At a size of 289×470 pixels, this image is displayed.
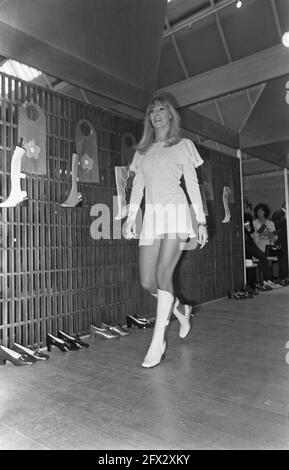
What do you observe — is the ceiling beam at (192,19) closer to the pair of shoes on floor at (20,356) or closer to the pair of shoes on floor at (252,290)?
the pair of shoes on floor at (252,290)

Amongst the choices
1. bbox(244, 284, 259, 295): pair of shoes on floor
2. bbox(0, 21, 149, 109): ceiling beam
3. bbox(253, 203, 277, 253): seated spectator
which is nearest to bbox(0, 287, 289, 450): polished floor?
bbox(0, 21, 149, 109): ceiling beam

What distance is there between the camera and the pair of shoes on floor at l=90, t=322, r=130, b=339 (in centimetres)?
283

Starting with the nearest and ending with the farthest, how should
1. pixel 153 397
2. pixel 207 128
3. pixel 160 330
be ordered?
pixel 153 397 < pixel 160 330 < pixel 207 128

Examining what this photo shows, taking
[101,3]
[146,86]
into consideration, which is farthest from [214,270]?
[101,3]

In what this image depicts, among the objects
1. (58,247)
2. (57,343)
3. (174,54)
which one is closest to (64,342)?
(57,343)

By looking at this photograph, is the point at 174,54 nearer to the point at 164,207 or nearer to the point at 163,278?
the point at 164,207

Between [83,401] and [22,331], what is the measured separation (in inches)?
41.5

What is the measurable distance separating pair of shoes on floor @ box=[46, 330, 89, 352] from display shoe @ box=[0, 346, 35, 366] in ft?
0.90

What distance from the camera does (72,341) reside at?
259 centimetres

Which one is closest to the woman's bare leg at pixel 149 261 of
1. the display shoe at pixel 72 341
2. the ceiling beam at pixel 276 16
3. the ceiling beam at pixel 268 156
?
the display shoe at pixel 72 341

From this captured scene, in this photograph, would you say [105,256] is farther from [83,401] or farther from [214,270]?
[214,270]

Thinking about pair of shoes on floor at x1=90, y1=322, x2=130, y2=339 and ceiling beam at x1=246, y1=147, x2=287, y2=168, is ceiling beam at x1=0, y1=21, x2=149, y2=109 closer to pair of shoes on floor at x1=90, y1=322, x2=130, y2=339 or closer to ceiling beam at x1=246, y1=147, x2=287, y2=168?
pair of shoes on floor at x1=90, y1=322, x2=130, y2=339

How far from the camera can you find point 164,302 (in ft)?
7.09

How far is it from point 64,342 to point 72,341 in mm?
66
